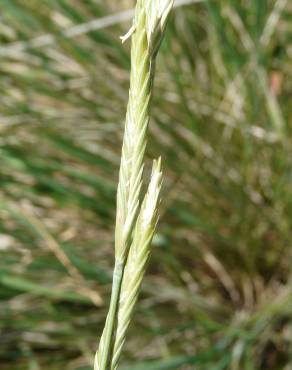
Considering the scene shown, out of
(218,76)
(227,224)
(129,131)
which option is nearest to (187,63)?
(218,76)

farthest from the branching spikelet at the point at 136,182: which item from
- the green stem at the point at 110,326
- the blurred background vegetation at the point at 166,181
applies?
the blurred background vegetation at the point at 166,181

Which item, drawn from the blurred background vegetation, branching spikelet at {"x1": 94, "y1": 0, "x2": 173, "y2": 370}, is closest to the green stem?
branching spikelet at {"x1": 94, "y1": 0, "x2": 173, "y2": 370}

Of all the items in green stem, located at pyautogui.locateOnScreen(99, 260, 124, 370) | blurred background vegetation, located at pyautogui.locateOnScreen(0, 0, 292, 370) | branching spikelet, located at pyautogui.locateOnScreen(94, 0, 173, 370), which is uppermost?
blurred background vegetation, located at pyautogui.locateOnScreen(0, 0, 292, 370)

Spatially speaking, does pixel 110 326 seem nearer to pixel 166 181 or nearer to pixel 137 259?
pixel 137 259

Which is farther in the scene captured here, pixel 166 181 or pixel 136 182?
pixel 166 181

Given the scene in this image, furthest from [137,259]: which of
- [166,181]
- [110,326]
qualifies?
[166,181]

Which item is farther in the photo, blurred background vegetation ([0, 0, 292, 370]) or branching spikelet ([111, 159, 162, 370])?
blurred background vegetation ([0, 0, 292, 370])

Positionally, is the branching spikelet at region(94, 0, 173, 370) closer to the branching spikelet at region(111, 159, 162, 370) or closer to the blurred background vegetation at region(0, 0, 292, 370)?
the branching spikelet at region(111, 159, 162, 370)

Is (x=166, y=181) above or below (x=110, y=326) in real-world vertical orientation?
above

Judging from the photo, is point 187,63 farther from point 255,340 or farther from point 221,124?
point 255,340
